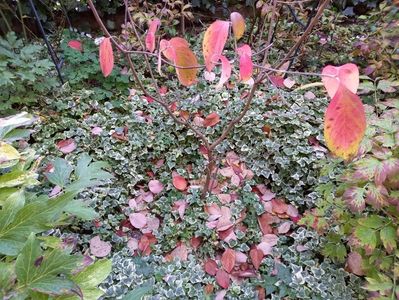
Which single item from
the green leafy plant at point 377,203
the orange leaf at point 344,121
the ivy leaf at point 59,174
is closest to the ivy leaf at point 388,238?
the green leafy plant at point 377,203

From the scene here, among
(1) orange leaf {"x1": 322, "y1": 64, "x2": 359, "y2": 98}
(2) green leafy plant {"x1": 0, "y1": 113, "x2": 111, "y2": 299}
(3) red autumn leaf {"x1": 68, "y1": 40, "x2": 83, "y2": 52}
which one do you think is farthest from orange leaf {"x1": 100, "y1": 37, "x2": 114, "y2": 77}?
(3) red autumn leaf {"x1": 68, "y1": 40, "x2": 83, "y2": 52}

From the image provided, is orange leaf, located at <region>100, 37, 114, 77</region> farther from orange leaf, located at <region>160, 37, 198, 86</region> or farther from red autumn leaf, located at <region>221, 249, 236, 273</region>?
red autumn leaf, located at <region>221, 249, 236, 273</region>

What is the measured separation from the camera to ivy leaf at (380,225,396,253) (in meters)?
1.27

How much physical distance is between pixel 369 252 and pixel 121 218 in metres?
1.10

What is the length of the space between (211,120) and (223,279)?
92 centimetres

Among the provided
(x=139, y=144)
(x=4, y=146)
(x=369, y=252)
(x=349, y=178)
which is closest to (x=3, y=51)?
(x=139, y=144)

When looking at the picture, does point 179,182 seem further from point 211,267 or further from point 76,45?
point 76,45

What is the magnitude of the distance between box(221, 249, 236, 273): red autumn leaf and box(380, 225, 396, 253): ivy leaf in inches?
25.6

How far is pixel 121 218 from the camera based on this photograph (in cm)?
182

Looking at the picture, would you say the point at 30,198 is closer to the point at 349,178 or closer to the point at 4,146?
the point at 4,146

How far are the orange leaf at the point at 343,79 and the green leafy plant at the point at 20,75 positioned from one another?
1658 millimetres

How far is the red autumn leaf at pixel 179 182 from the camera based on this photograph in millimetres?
1958

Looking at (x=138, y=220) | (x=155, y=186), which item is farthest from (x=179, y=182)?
(x=138, y=220)

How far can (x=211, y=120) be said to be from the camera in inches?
85.7
